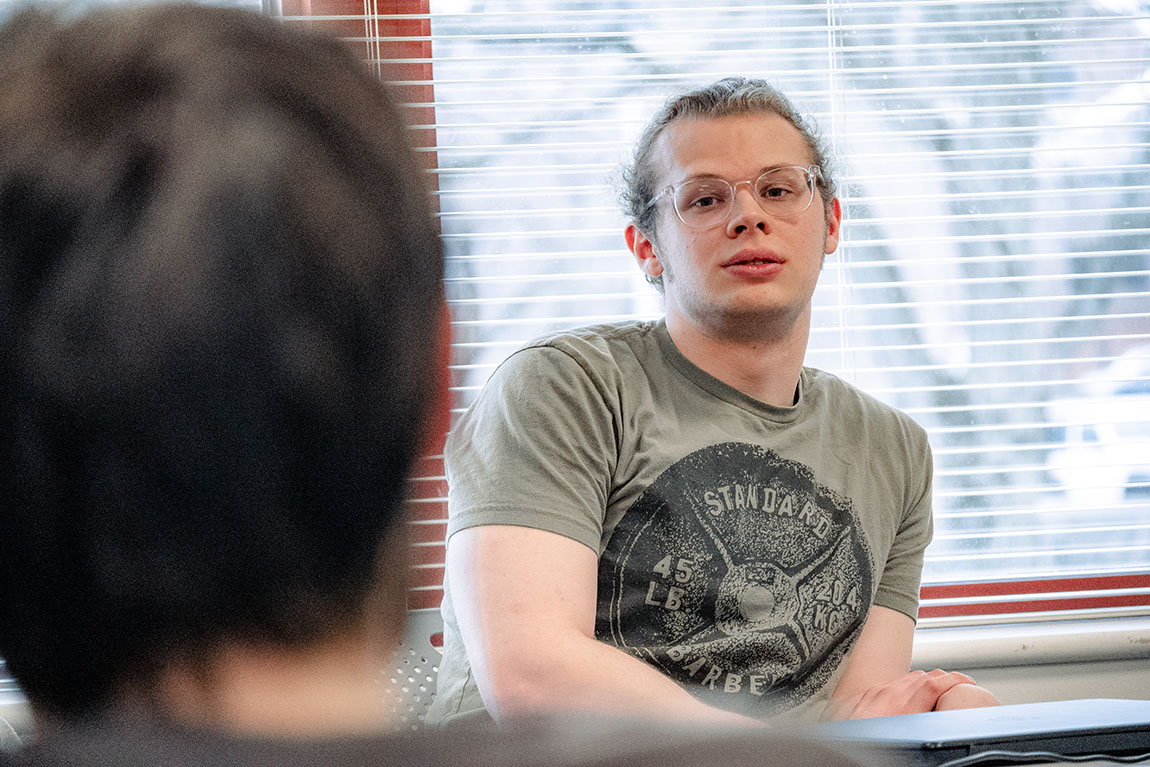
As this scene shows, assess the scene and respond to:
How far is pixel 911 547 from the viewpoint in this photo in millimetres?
1667

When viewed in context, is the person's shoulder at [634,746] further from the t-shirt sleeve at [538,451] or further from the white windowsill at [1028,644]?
the white windowsill at [1028,644]

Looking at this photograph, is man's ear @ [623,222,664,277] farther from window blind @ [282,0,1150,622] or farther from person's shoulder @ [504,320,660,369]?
window blind @ [282,0,1150,622]

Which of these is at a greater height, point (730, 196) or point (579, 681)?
point (730, 196)

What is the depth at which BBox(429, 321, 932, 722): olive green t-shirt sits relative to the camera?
4.52ft

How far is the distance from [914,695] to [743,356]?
1.75 feet

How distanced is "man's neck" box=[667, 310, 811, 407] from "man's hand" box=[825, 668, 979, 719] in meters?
0.44

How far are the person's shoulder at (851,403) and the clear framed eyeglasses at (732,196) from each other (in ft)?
0.93

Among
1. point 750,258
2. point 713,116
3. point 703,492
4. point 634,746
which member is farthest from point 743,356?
point 634,746

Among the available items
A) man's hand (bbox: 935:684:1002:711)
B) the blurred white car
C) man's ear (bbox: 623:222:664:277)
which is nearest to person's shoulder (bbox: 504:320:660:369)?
man's ear (bbox: 623:222:664:277)

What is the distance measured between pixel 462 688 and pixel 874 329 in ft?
3.64

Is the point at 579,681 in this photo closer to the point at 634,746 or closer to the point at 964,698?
the point at 964,698

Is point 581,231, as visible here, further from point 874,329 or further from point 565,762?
point 565,762

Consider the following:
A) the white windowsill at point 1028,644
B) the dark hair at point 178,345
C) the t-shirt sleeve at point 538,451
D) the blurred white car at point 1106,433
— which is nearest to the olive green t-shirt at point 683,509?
the t-shirt sleeve at point 538,451

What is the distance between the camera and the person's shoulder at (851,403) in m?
1.69
